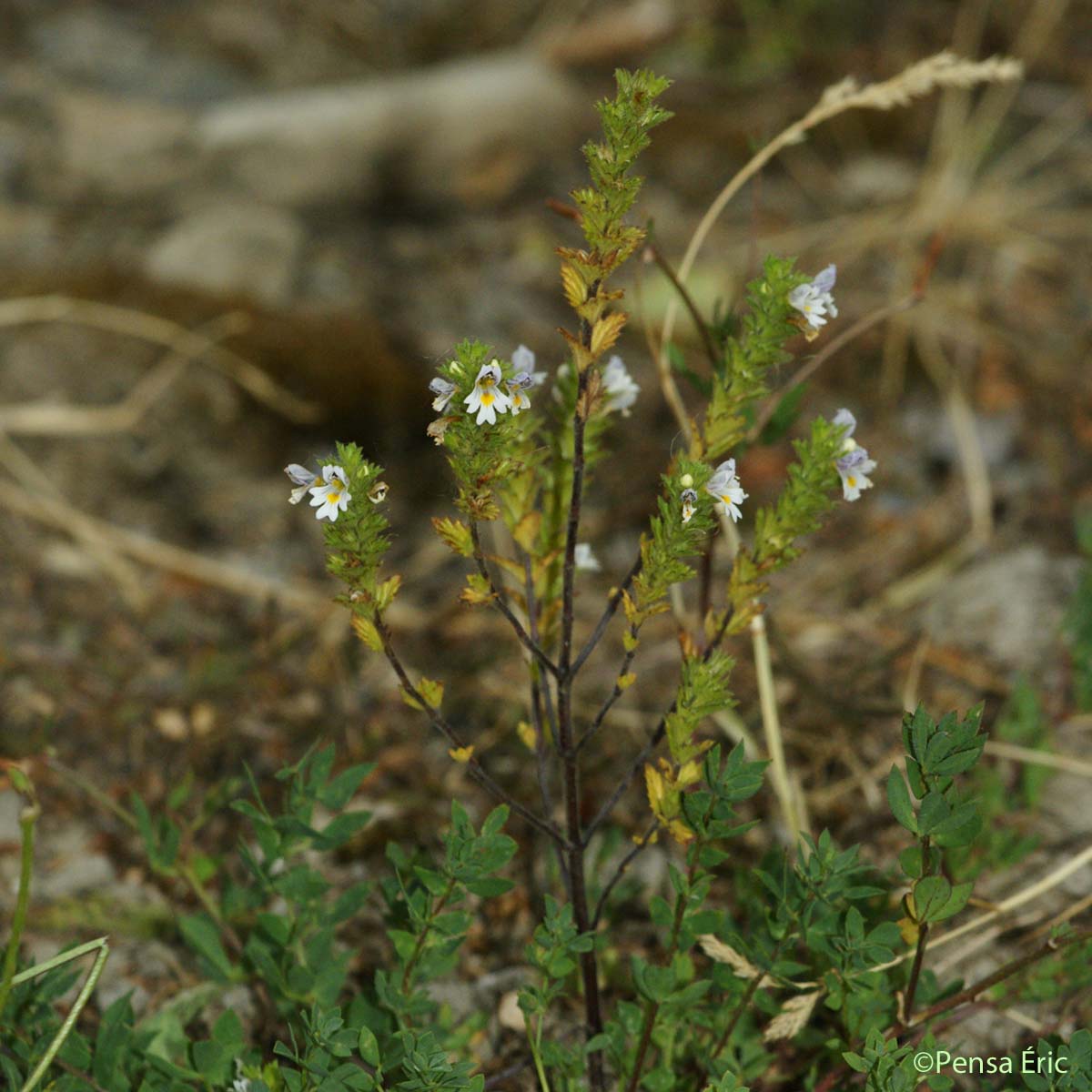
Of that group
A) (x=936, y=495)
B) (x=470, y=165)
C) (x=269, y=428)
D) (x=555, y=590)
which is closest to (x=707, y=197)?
(x=470, y=165)

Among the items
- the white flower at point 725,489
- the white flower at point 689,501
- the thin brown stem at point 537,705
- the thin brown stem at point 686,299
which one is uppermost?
the thin brown stem at point 686,299

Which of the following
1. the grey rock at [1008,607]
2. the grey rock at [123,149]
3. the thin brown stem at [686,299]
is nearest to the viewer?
the thin brown stem at [686,299]

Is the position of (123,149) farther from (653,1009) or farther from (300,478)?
(653,1009)

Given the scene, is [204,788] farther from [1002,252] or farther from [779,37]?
[779,37]

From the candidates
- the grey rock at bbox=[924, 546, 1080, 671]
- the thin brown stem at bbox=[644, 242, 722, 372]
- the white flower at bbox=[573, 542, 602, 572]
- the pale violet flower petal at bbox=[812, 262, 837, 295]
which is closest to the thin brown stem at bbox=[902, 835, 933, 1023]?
the white flower at bbox=[573, 542, 602, 572]

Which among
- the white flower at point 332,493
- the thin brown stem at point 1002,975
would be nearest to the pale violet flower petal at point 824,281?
the white flower at point 332,493

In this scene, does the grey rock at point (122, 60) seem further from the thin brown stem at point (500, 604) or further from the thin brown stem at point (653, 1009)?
the thin brown stem at point (653, 1009)

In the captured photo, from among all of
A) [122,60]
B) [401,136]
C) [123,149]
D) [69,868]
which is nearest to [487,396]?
[69,868]

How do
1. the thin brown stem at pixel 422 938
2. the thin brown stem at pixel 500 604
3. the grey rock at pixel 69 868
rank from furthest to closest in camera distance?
the grey rock at pixel 69 868 → the thin brown stem at pixel 422 938 → the thin brown stem at pixel 500 604

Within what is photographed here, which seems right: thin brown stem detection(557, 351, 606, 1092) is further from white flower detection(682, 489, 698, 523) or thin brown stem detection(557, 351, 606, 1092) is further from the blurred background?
the blurred background
